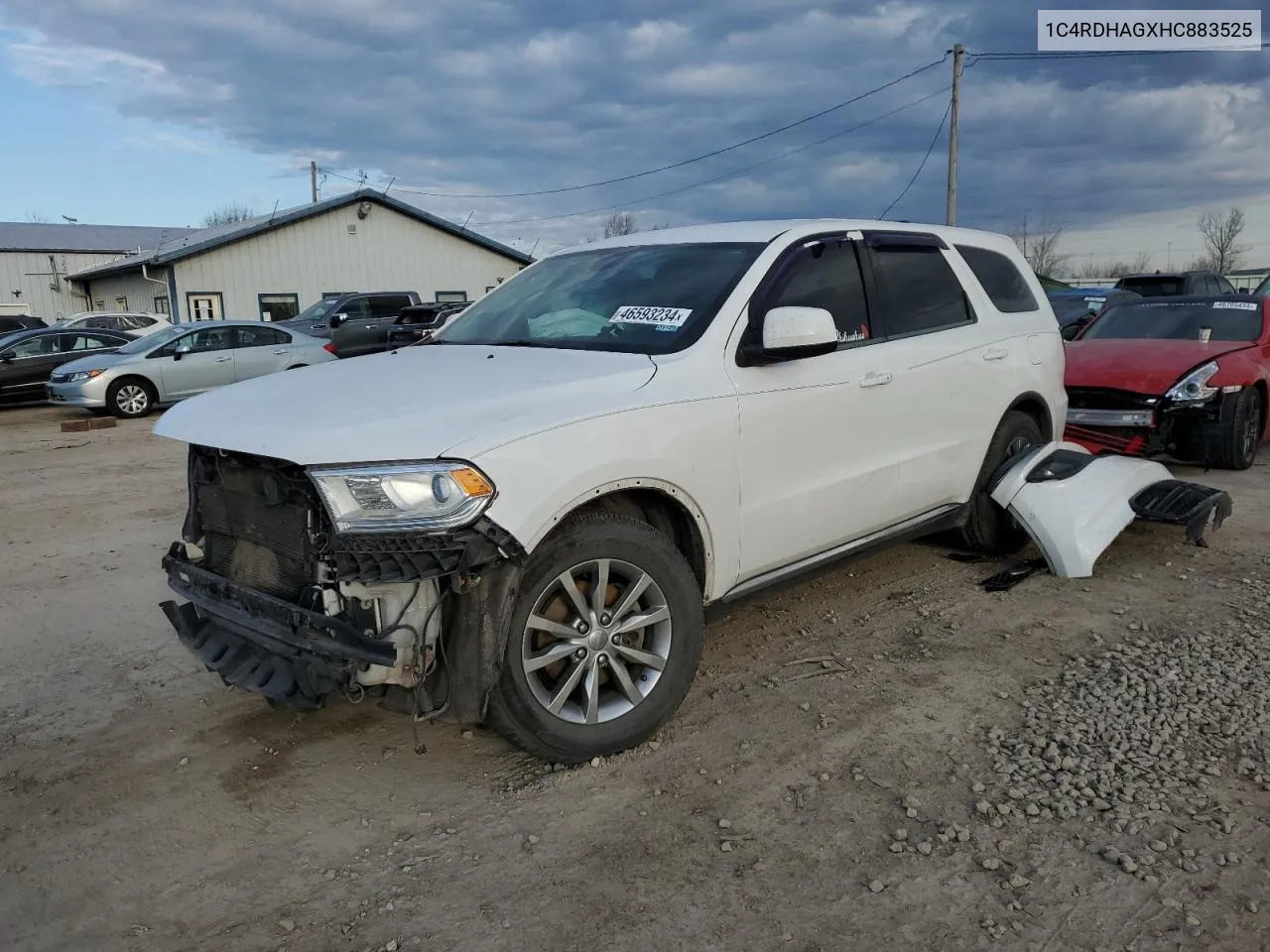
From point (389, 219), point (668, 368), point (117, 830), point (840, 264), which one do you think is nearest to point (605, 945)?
point (117, 830)

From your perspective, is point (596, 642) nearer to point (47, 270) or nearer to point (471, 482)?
point (471, 482)

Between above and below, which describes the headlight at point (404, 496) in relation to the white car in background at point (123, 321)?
below

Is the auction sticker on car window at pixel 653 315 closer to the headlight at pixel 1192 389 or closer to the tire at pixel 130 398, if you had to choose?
the headlight at pixel 1192 389

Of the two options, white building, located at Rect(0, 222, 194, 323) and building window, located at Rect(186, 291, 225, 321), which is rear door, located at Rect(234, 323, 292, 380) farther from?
white building, located at Rect(0, 222, 194, 323)

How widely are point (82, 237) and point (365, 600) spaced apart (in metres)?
52.1

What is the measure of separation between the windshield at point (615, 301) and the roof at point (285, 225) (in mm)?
26358

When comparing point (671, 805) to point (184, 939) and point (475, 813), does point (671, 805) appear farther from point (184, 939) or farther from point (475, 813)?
point (184, 939)

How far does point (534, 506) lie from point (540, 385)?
0.49 m

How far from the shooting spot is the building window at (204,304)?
28.5m

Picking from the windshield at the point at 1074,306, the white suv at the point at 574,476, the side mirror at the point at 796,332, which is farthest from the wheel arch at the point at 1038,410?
the windshield at the point at 1074,306

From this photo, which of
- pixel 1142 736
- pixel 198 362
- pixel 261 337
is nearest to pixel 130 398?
pixel 198 362

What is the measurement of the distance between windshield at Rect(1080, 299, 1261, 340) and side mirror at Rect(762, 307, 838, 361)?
21.3 ft

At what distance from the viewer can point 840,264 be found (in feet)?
14.4

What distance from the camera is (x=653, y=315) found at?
387cm
